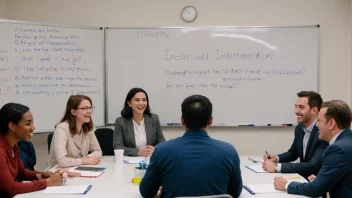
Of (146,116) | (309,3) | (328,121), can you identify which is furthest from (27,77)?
(309,3)

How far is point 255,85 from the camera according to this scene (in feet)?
14.9

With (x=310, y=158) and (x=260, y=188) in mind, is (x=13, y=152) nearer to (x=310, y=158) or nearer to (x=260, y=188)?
(x=260, y=188)

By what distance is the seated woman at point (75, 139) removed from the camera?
301 centimetres

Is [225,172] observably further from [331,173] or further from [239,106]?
[239,106]

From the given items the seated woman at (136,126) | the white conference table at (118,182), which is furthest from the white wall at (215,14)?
the white conference table at (118,182)

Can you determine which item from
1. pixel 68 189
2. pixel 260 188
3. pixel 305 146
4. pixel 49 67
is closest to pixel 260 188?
pixel 260 188

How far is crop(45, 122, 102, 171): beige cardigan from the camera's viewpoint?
2955mm

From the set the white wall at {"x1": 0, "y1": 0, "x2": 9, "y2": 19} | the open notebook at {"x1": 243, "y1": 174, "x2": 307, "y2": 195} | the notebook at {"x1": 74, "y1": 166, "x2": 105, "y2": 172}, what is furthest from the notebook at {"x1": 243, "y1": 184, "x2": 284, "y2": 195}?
the white wall at {"x1": 0, "y1": 0, "x2": 9, "y2": 19}

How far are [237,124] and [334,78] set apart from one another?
1.36 metres

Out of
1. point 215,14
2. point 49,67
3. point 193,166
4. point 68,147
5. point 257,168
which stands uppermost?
point 215,14

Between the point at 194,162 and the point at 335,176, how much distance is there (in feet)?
2.92

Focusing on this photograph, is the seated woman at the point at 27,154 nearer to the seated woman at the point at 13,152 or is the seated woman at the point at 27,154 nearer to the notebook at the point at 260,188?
the seated woman at the point at 13,152

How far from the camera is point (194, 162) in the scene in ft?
6.14

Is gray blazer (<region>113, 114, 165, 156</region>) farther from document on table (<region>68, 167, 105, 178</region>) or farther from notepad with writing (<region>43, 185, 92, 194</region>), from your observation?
notepad with writing (<region>43, 185, 92, 194</region>)
